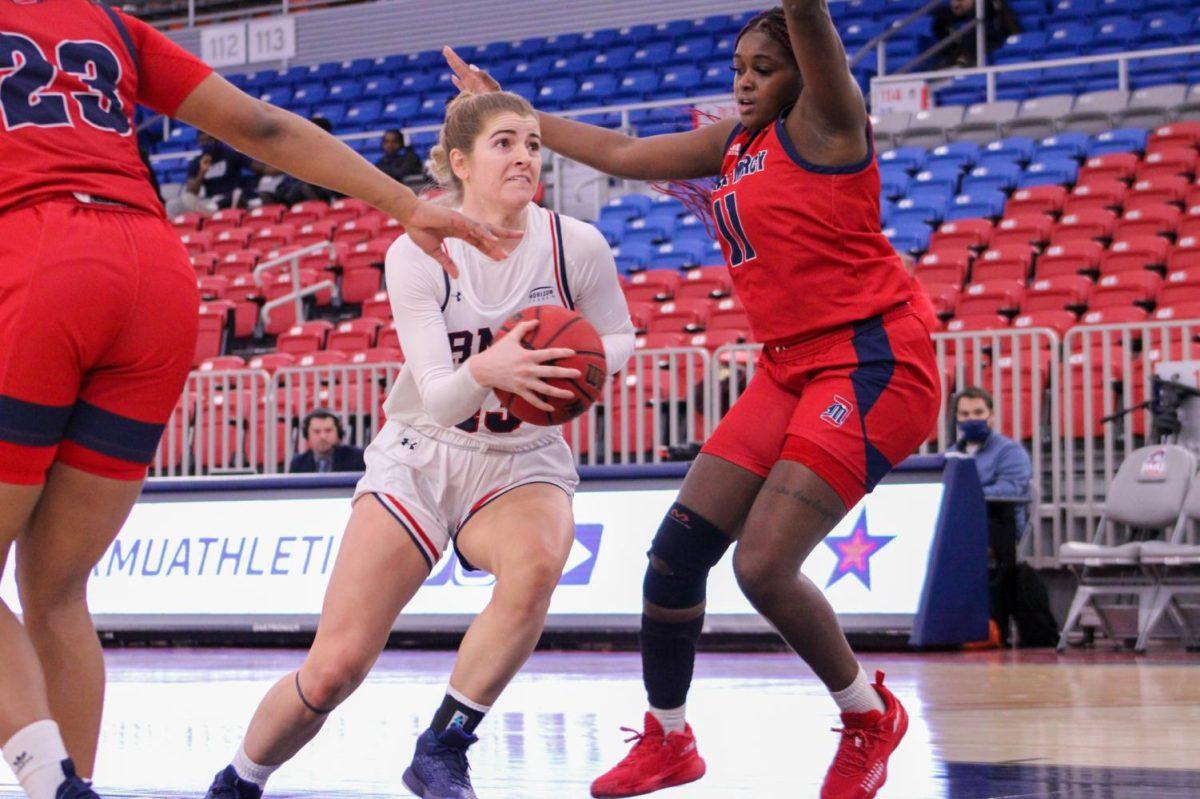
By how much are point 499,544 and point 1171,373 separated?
7522 mm

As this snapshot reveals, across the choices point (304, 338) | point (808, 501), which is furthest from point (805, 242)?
point (304, 338)

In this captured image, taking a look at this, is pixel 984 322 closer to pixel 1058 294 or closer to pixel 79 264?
pixel 1058 294

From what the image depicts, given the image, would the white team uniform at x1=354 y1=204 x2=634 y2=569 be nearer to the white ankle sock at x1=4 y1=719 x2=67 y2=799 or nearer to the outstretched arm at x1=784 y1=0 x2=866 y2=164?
the outstretched arm at x1=784 y1=0 x2=866 y2=164

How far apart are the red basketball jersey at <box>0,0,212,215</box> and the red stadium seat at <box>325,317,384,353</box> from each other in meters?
13.2

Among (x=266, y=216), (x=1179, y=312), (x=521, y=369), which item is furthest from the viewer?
(x=266, y=216)

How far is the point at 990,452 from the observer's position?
11.0 metres

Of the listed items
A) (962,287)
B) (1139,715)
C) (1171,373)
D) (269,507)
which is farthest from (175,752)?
(962,287)

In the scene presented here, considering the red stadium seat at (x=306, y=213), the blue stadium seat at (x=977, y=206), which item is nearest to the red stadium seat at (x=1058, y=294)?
the blue stadium seat at (x=977, y=206)

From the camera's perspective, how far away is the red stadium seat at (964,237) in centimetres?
1658

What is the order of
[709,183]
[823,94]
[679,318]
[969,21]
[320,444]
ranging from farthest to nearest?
[969,21] → [679,318] → [320,444] → [709,183] → [823,94]

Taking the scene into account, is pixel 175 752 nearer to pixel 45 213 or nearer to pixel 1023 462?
pixel 45 213

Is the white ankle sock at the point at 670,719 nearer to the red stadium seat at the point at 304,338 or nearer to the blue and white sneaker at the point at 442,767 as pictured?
the blue and white sneaker at the point at 442,767

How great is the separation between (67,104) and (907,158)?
16.9 m

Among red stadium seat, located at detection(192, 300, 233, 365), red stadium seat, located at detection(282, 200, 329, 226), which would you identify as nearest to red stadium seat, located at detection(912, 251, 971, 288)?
red stadium seat, located at detection(192, 300, 233, 365)
